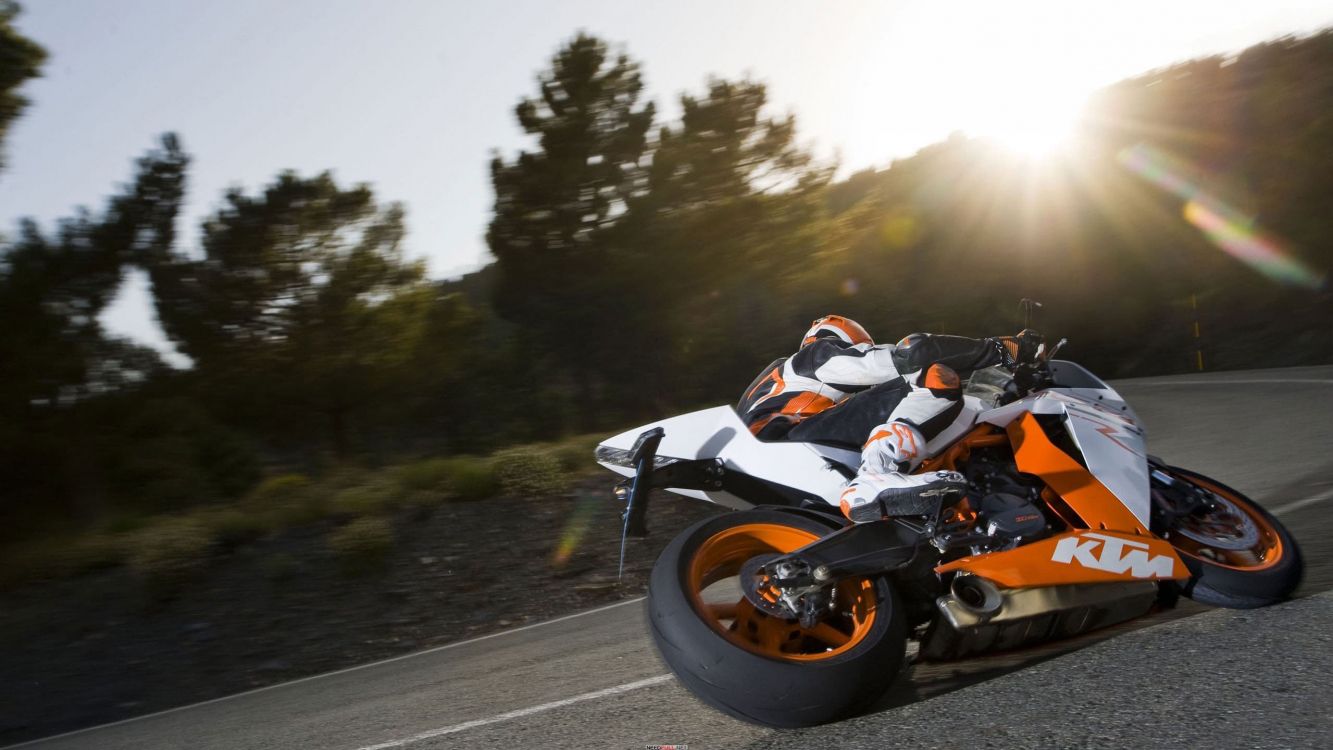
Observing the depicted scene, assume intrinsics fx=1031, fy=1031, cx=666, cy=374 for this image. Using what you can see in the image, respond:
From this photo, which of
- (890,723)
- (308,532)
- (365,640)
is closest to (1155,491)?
(890,723)

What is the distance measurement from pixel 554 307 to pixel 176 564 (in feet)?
55.4

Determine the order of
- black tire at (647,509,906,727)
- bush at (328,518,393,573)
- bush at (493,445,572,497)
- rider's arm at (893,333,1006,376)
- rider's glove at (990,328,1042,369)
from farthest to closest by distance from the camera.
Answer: bush at (493,445,572,497)
bush at (328,518,393,573)
rider's glove at (990,328,1042,369)
rider's arm at (893,333,1006,376)
black tire at (647,509,906,727)

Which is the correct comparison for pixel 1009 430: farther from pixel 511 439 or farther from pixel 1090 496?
pixel 511 439

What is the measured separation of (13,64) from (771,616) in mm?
13874

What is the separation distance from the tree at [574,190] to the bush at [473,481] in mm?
13741

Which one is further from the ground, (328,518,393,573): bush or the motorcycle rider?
the motorcycle rider

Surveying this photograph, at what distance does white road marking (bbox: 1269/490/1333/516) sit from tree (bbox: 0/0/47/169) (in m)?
14.6

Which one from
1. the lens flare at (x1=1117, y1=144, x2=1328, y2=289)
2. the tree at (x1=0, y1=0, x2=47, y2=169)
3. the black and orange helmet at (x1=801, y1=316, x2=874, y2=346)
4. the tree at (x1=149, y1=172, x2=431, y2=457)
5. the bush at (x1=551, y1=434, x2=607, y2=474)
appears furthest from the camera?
the lens flare at (x1=1117, y1=144, x2=1328, y2=289)

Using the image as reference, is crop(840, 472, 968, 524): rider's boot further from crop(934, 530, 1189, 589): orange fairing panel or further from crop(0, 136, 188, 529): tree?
crop(0, 136, 188, 529): tree

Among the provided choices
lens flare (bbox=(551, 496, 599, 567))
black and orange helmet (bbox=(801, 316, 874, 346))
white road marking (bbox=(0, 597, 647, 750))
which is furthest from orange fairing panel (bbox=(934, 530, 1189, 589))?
lens flare (bbox=(551, 496, 599, 567))

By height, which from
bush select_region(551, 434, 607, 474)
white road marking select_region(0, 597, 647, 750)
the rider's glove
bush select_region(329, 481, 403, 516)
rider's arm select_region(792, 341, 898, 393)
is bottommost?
white road marking select_region(0, 597, 647, 750)

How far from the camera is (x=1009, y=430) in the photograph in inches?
159

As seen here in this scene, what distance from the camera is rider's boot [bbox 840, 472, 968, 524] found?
3.52 m

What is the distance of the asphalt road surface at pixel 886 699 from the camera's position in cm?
290
